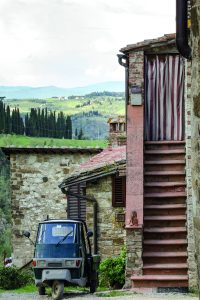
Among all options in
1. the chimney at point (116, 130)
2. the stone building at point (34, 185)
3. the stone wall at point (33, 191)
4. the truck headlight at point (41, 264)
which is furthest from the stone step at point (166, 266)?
the stone wall at point (33, 191)

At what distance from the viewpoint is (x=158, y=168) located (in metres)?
20.1

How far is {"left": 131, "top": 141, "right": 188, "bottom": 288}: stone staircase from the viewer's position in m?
18.2

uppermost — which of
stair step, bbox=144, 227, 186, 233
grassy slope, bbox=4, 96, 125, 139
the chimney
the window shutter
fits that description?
grassy slope, bbox=4, 96, 125, 139

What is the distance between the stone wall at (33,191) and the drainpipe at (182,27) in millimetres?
27801

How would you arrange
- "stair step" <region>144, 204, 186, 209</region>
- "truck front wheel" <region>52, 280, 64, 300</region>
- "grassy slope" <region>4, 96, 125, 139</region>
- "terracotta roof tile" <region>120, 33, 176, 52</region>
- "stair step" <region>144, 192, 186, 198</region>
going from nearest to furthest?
"truck front wheel" <region>52, 280, 64, 300</region> < "stair step" <region>144, 204, 186, 209</region> < "stair step" <region>144, 192, 186, 198</region> < "terracotta roof tile" <region>120, 33, 176, 52</region> < "grassy slope" <region>4, 96, 125, 139</region>

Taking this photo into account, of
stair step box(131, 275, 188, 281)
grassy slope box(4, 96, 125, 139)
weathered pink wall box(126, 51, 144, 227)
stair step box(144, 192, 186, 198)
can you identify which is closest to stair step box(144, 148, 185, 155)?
weathered pink wall box(126, 51, 144, 227)

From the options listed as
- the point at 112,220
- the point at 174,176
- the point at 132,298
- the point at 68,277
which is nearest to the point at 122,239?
the point at 112,220

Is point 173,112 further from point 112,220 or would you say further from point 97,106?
point 97,106

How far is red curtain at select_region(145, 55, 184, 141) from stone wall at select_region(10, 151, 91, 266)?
39.5ft

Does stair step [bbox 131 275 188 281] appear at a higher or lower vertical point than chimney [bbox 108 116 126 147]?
lower

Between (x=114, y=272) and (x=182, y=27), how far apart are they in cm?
1554

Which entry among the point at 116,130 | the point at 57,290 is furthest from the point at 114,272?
the point at 116,130

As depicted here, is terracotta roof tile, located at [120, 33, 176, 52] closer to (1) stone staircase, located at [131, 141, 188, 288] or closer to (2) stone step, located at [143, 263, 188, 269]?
(1) stone staircase, located at [131, 141, 188, 288]

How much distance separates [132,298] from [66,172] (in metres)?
17.3
